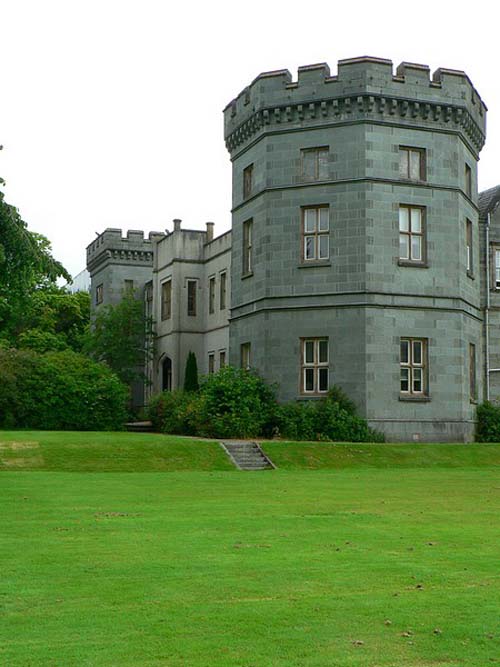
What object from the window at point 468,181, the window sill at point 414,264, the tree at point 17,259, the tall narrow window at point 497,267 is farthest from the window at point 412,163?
the tree at point 17,259

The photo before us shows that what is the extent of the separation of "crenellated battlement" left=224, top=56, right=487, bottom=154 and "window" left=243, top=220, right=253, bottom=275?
3274 mm

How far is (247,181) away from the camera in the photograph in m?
33.1

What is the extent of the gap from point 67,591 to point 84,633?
1.38 m

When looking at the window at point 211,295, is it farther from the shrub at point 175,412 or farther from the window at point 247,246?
the window at point 247,246

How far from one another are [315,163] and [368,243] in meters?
3.35

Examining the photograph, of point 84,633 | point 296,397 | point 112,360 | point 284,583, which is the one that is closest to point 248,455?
point 296,397

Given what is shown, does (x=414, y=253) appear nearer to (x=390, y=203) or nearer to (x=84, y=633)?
(x=390, y=203)

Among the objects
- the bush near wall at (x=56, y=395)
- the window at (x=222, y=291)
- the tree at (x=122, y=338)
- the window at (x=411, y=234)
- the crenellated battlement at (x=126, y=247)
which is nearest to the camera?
the window at (x=411, y=234)

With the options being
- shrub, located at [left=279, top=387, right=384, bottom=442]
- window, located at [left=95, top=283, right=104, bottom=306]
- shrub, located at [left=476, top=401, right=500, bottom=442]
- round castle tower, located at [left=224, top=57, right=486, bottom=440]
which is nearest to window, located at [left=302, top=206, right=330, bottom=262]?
round castle tower, located at [left=224, top=57, right=486, bottom=440]

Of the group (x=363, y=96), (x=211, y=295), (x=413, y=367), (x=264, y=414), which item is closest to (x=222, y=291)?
(x=211, y=295)

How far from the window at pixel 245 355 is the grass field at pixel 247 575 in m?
13.7

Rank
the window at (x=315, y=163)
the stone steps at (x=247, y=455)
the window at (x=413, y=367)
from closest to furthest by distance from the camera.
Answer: the stone steps at (x=247, y=455) → the window at (x=413, y=367) → the window at (x=315, y=163)

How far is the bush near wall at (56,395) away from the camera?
34.1 m

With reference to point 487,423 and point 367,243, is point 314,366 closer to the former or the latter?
point 367,243
